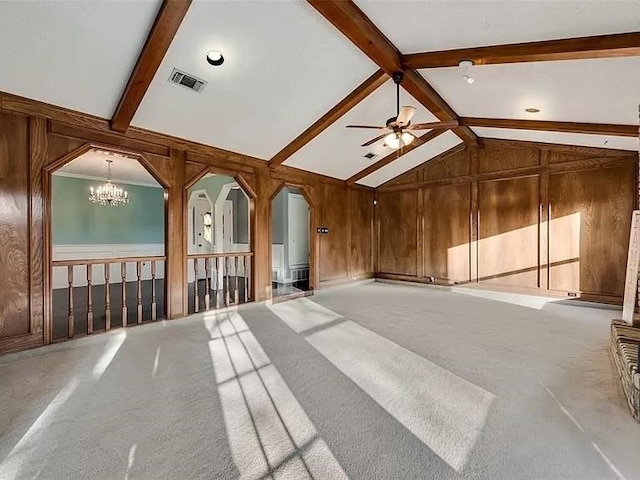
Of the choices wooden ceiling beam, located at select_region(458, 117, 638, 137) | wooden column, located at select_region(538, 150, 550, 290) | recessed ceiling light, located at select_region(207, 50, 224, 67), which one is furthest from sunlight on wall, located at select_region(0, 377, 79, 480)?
wooden column, located at select_region(538, 150, 550, 290)

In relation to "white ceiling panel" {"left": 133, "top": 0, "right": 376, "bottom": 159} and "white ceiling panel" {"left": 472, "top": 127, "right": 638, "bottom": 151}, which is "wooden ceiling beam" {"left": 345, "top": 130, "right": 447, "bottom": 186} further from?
"white ceiling panel" {"left": 133, "top": 0, "right": 376, "bottom": 159}

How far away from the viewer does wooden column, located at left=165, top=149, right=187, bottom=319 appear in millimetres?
4723

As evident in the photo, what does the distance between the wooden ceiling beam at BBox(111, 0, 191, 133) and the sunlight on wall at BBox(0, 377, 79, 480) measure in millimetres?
2959

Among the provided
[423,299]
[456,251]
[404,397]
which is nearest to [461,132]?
[456,251]

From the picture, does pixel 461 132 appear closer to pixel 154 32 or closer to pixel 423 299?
pixel 423 299

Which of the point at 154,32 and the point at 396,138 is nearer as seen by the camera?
the point at 154,32

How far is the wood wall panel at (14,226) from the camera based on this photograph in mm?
3363

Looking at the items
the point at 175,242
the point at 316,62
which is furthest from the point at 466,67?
the point at 175,242

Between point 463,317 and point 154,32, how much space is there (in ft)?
17.1

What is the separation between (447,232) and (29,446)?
7.46 m

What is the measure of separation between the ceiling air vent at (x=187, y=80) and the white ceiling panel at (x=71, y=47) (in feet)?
1.29

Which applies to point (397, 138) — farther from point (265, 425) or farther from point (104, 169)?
point (104, 169)

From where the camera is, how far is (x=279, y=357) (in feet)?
11.2

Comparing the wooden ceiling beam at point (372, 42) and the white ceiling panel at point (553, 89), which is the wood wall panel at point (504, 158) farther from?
the wooden ceiling beam at point (372, 42)
